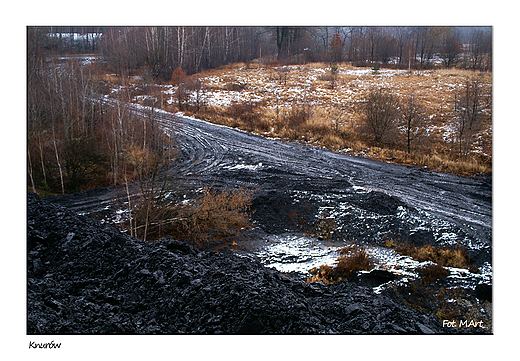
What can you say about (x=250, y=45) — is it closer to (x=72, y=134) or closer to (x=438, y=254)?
(x=72, y=134)

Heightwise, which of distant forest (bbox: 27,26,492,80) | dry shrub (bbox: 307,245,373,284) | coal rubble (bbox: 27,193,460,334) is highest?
distant forest (bbox: 27,26,492,80)

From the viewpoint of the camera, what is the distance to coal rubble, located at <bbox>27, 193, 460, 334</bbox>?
14.6 ft

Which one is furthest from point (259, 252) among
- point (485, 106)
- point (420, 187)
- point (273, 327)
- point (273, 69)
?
point (273, 69)

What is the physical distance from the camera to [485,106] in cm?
1263

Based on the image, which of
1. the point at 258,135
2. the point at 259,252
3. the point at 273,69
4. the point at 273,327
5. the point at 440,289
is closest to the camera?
the point at 273,327

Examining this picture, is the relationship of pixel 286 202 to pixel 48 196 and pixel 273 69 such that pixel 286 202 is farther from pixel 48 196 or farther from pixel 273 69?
pixel 273 69

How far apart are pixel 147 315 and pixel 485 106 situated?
45.8 feet

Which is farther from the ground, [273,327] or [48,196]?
[48,196]

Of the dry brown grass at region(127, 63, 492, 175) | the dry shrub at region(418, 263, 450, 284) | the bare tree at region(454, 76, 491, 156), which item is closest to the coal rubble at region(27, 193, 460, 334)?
the dry shrub at region(418, 263, 450, 284)

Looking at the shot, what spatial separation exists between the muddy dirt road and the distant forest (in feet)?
6.49

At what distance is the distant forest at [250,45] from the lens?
7.19 meters

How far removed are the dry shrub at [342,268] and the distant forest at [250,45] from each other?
466 cm

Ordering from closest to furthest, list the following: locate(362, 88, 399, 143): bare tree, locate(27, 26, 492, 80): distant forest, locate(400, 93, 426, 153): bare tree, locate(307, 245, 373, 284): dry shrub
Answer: locate(307, 245, 373, 284): dry shrub < locate(27, 26, 492, 80): distant forest < locate(400, 93, 426, 153): bare tree < locate(362, 88, 399, 143): bare tree

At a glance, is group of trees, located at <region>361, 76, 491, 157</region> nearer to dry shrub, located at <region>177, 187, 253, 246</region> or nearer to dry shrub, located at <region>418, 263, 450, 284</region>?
dry shrub, located at <region>418, 263, 450, 284</region>
